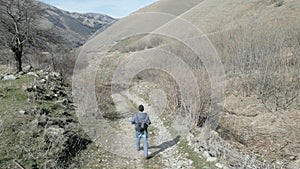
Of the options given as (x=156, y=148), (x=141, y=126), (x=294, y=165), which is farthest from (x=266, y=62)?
(x=141, y=126)

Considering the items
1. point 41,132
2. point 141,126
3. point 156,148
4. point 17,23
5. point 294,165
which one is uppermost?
point 17,23

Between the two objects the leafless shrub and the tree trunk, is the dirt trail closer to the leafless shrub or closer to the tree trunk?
the leafless shrub

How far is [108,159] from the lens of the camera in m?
8.92

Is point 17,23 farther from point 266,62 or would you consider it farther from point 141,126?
point 266,62

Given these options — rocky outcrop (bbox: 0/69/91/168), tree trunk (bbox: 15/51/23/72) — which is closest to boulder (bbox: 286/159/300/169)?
rocky outcrop (bbox: 0/69/91/168)

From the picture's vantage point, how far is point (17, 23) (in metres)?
18.5

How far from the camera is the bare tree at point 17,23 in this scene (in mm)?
17906

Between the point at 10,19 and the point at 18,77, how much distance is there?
15.0 feet

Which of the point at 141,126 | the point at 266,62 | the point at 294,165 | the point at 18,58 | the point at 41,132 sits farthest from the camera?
the point at 18,58

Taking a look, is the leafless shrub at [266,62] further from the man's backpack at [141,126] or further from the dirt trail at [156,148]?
the man's backpack at [141,126]

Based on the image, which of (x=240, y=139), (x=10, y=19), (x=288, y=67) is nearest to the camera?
(x=240, y=139)

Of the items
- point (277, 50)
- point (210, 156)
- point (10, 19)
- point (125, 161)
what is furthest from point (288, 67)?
point (10, 19)

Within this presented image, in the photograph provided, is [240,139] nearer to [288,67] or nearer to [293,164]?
[293,164]

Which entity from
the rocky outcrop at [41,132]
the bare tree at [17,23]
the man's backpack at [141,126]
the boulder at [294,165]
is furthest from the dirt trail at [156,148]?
the bare tree at [17,23]
